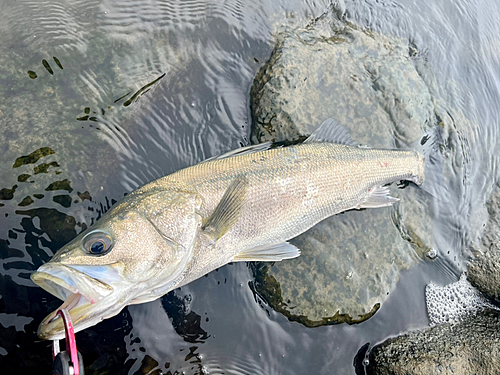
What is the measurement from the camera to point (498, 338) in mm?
3941

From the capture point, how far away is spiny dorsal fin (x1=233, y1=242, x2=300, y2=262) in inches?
133

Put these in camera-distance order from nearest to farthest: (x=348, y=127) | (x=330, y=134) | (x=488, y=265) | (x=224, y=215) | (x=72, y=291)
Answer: (x=72, y=291), (x=224, y=215), (x=330, y=134), (x=348, y=127), (x=488, y=265)

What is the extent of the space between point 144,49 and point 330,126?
237 cm

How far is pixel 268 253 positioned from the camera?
3.44 metres

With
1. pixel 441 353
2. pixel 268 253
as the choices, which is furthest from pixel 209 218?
pixel 441 353

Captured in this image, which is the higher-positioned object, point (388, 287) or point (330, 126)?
point (330, 126)

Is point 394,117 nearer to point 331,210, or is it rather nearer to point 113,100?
point 331,210

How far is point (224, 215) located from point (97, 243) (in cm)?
108

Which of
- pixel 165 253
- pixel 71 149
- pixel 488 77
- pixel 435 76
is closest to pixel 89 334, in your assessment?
pixel 165 253

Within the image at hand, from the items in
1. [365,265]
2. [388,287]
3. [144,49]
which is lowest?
[388,287]

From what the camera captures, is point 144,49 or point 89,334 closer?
point 89,334

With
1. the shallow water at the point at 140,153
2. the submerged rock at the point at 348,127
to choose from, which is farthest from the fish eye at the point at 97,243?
the submerged rock at the point at 348,127

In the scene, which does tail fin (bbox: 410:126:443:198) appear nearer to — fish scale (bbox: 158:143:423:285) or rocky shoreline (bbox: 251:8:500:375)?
rocky shoreline (bbox: 251:8:500:375)

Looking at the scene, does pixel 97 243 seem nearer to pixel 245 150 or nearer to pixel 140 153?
pixel 140 153
